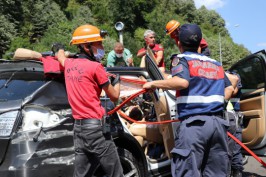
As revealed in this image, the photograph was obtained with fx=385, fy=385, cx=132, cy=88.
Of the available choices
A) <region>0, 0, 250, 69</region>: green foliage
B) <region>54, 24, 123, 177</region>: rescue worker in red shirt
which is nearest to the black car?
<region>54, 24, 123, 177</region>: rescue worker in red shirt

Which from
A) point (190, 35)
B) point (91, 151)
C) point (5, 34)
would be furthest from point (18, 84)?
point (5, 34)

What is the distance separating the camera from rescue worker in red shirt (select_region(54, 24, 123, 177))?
3285mm

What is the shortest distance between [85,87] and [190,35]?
1043mm

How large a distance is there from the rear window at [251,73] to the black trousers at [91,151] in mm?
2912

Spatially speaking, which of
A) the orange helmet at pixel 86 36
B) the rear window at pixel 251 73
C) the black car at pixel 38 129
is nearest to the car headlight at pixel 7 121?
the black car at pixel 38 129

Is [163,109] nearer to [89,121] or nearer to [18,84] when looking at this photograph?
[89,121]

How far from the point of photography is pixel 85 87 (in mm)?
3305

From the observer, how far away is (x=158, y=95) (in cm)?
446

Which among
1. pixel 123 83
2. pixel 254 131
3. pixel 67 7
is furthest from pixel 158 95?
pixel 67 7

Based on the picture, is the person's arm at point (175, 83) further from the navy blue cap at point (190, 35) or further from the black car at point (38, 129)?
the black car at point (38, 129)

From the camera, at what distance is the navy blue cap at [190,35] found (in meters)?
3.43

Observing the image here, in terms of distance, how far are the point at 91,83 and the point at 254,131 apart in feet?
10.1

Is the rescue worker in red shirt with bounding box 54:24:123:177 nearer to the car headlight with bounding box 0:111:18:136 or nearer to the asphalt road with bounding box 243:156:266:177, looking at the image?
the car headlight with bounding box 0:111:18:136

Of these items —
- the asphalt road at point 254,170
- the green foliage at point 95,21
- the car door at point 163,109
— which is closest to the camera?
the car door at point 163,109
